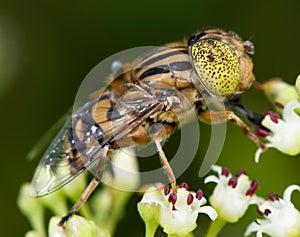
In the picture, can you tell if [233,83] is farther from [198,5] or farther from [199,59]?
[198,5]

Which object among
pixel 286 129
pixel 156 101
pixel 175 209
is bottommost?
pixel 175 209

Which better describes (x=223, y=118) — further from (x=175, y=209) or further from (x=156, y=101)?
(x=175, y=209)

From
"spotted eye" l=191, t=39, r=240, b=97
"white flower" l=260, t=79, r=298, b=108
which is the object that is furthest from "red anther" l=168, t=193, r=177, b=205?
"white flower" l=260, t=79, r=298, b=108

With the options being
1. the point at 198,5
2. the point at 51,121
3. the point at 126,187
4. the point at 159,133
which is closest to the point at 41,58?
the point at 51,121

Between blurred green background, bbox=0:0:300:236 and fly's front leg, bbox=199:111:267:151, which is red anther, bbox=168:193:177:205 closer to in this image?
fly's front leg, bbox=199:111:267:151

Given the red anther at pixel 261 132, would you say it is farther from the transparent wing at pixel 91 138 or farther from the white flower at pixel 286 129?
the transparent wing at pixel 91 138

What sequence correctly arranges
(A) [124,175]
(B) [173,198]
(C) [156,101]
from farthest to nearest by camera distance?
(A) [124,175]
(C) [156,101]
(B) [173,198]

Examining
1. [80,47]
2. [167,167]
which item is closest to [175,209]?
[167,167]
